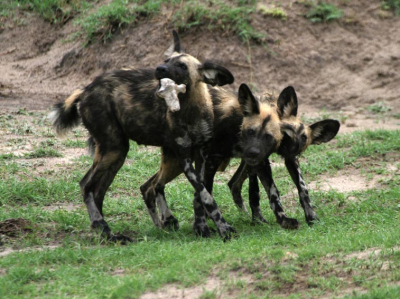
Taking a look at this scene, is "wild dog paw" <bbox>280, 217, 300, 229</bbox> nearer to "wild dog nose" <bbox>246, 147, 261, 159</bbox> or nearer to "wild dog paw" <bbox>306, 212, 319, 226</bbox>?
"wild dog paw" <bbox>306, 212, 319, 226</bbox>

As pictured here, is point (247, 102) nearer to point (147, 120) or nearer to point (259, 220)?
point (147, 120)

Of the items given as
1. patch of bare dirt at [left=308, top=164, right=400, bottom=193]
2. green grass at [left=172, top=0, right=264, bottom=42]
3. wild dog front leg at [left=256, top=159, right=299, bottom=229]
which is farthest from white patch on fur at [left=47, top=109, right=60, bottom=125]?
green grass at [left=172, top=0, right=264, bottom=42]

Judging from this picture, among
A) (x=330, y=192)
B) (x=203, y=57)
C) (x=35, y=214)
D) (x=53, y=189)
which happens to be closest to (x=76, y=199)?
(x=53, y=189)

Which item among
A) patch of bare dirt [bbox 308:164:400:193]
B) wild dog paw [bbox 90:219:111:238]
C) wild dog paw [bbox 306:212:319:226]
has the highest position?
wild dog paw [bbox 90:219:111:238]

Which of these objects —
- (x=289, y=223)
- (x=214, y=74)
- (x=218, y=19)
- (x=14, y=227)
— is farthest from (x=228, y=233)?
(x=218, y=19)

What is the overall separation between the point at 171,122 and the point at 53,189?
1.95 m

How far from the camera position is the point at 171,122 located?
6.41 meters

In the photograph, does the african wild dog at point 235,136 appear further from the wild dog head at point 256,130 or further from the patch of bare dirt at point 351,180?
the patch of bare dirt at point 351,180

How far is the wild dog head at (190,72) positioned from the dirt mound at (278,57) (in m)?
5.36

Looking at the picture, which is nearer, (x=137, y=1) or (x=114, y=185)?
(x=114, y=185)

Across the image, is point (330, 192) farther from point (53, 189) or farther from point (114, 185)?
point (53, 189)

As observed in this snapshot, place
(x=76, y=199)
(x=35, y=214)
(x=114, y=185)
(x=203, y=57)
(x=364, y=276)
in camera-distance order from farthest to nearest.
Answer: (x=203, y=57) → (x=114, y=185) → (x=76, y=199) → (x=35, y=214) → (x=364, y=276)

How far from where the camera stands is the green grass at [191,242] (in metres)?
4.85

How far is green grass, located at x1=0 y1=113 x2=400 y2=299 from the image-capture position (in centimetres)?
485
